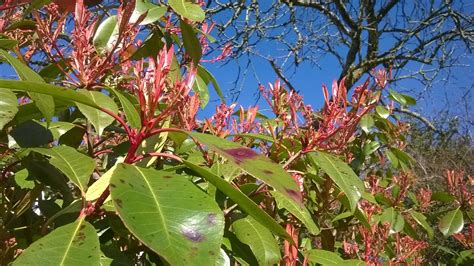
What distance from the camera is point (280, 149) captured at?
1068 millimetres

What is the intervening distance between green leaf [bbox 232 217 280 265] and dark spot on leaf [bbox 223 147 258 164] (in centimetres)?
22

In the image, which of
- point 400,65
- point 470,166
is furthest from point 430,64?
point 470,166

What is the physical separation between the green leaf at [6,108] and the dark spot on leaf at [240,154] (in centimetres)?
28

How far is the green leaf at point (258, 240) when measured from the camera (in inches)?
33.5

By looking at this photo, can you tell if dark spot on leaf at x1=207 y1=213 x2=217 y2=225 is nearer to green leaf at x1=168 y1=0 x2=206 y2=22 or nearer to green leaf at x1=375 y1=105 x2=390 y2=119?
green leaf at x1=168 y1=0 x2=206 y2=22

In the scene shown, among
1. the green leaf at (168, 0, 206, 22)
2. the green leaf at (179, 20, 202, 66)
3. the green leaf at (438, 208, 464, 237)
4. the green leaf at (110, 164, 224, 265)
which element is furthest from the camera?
the green leaf at (438, 208, 464, 237)

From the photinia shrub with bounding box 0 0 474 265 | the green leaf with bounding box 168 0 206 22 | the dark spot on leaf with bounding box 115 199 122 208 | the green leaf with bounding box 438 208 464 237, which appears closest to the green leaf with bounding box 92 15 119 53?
the photinia shrub with bounding box 0 0 474 265

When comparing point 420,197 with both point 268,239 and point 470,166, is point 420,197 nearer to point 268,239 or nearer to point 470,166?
point 268,239

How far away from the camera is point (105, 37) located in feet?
3.40

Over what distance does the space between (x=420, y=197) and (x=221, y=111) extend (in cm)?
154

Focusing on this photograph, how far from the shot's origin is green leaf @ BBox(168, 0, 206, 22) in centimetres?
108

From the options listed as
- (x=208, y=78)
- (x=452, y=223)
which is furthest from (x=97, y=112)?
(x=452, y=223)

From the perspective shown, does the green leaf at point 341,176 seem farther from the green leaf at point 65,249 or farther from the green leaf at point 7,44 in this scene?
the green leaf at point 7,44

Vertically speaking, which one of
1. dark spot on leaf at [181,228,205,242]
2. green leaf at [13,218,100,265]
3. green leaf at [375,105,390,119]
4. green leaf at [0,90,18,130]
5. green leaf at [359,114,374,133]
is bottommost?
green leaf at [13,218,100,265]
